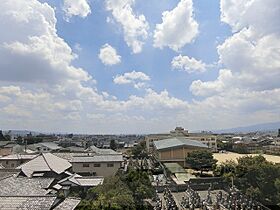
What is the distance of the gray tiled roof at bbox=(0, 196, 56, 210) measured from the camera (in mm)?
11820

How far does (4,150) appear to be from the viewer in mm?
49656

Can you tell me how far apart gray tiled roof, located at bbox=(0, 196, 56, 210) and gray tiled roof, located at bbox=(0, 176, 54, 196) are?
2.74m

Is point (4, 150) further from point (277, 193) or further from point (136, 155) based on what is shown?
point (277, 193)

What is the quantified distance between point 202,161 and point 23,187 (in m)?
22.2

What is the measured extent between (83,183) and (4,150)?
30490 millimetres

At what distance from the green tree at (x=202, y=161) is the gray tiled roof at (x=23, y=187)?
20.3 meters

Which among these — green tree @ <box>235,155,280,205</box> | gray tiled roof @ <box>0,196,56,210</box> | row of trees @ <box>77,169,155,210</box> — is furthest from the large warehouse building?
gray tiled roof @ <box>0,196,56,210</box>

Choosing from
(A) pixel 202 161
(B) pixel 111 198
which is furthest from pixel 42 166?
(A) pixel 202 161

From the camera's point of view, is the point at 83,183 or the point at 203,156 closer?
the point at 83,183

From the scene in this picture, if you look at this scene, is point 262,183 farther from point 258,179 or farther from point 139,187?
point 139,187

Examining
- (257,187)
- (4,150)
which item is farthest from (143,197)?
(4,150)

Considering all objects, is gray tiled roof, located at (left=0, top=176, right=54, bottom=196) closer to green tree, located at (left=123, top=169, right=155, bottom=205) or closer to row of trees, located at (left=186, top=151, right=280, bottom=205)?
green tree, located at (left=123, top=169, right=155, bottom=205)

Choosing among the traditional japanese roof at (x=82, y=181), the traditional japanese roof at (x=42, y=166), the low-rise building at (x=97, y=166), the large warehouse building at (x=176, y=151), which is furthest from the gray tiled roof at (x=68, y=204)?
the large warehouse building at (x=176, y=151)

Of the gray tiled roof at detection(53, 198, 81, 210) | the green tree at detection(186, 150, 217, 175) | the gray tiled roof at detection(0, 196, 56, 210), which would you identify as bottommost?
the gray tiled roof at detection(53, 198, 81, 210)
